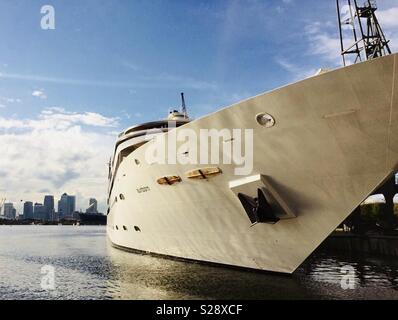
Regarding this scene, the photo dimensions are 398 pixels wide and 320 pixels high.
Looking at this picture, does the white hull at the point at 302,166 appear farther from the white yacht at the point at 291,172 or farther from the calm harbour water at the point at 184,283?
the calm harbour water at the point at 184,283

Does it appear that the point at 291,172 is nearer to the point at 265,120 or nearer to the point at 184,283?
the point at 265,120

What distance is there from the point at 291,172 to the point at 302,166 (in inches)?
17.8

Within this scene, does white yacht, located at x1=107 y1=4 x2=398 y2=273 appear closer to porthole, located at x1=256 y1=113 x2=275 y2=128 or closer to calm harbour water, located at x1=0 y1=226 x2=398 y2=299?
porthole, located at x1=256 y1=113 x2=275 y2=128

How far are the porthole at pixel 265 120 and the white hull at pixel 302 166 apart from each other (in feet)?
0.57

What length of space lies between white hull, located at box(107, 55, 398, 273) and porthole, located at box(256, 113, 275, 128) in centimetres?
17

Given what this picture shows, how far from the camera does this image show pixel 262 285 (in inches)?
500

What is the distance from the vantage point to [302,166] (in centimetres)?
1190

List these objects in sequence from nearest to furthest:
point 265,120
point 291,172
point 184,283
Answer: point 265,120 → point 291,172 → point 184,283

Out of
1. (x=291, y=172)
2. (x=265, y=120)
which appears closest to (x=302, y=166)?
(x=291, y=172)

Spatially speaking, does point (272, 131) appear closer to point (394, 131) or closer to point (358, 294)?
point (394, 131)

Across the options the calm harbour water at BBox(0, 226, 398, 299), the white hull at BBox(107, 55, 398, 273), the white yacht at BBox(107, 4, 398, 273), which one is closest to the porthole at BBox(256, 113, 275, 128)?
the white yacht at BBox(107, 4, 398, 273)

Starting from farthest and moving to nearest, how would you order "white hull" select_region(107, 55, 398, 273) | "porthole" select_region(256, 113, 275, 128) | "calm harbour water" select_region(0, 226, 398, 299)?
"calm harbour water" select_region(0, 226, 398, 299), "porthole" select_region(256, 113, 275, 128), "white hull" select_region(107, 55, 398, 273)

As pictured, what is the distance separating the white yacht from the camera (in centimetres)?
1019
